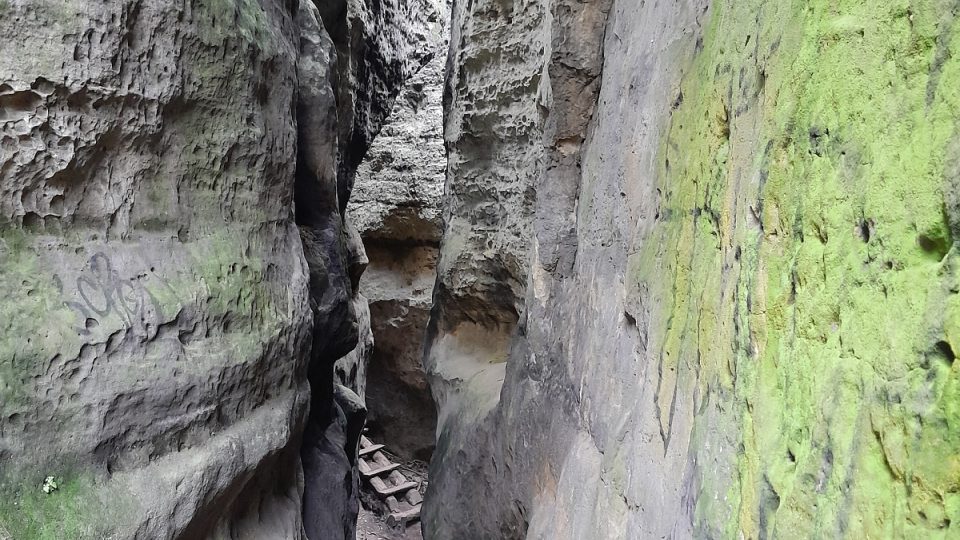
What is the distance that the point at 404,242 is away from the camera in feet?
20.6

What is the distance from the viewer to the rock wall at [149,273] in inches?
57.9

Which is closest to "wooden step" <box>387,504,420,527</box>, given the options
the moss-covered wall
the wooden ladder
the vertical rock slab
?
the wooden ladder

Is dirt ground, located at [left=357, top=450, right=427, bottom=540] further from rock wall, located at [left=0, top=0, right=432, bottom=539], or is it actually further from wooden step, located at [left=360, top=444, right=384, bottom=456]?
rock wall, located at [left=0, top=0, right=432, bottom=539]

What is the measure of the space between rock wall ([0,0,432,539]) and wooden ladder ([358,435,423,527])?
10.5 feet

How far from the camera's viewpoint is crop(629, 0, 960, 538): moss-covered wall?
1.72 ft

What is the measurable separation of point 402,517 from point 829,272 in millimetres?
5238

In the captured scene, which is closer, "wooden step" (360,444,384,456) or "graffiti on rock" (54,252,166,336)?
"graffiti on rock" (54,252,166,336)

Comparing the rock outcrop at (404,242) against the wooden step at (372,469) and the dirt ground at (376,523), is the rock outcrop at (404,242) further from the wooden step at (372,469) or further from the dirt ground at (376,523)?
the dirt ground at (376,523)

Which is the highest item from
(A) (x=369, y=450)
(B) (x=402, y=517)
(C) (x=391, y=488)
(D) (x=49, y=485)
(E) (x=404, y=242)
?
(E) (x=404, y=242)

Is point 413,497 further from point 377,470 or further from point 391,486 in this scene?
point 377,470

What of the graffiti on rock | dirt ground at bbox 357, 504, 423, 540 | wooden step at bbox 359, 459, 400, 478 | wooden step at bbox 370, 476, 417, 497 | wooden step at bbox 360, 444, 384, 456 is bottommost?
dirt ground at bbox 357, 504, 423, 540

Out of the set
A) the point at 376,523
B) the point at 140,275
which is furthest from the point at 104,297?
the point at 376,523

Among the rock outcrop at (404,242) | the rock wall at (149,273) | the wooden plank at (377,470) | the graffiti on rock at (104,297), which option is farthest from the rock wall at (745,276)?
the rock outcrop at (404,242)

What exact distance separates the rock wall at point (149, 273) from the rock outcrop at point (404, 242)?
3629mm
